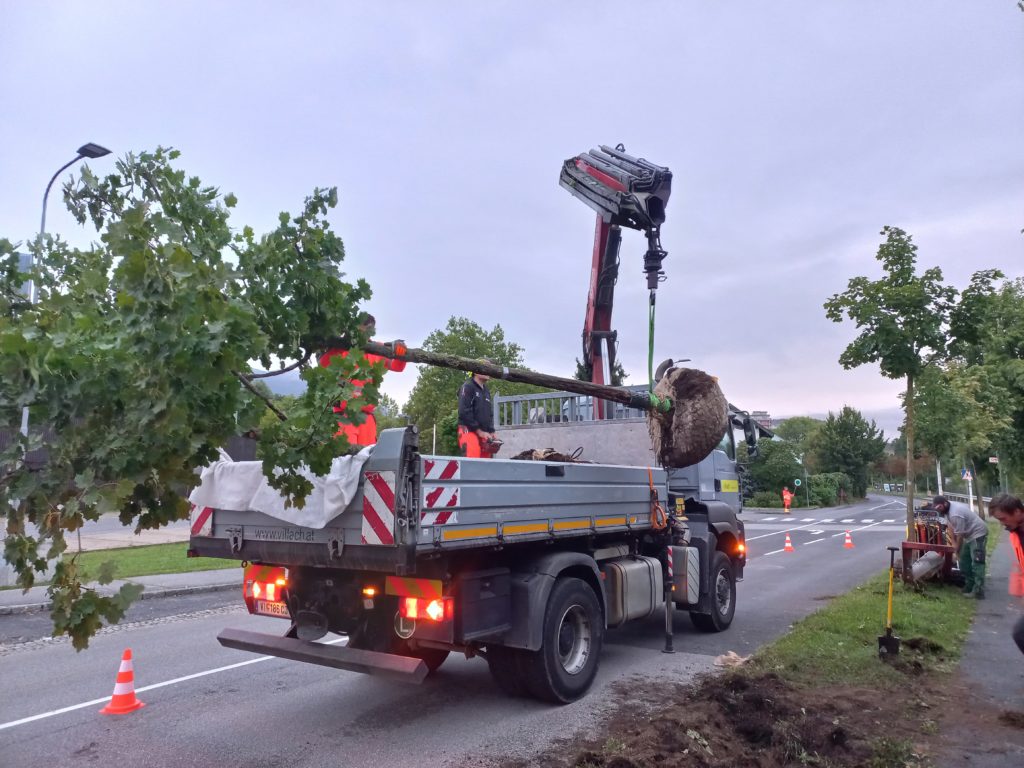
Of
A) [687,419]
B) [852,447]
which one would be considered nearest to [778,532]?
[687,419]

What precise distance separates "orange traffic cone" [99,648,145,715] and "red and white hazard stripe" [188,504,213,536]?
3.53ft

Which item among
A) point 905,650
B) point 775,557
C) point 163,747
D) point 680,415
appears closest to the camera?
point 163,747

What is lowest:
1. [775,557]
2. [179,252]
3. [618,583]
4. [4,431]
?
[775,557]

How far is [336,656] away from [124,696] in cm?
193

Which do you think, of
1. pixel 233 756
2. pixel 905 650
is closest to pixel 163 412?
pixel 233 756

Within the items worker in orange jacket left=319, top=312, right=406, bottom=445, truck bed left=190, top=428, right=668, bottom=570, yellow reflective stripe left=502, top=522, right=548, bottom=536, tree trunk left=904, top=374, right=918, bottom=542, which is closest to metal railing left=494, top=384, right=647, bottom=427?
truck bed left=190, top=428, right=668, bottom=570

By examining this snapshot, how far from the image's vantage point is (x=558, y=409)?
907cm

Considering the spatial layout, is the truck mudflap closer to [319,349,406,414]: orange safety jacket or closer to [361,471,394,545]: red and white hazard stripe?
[361,471,394,545]: red and white hazard stripe

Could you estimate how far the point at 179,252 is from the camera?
292 centimetres

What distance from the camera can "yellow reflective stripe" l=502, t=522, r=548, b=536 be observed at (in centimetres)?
527

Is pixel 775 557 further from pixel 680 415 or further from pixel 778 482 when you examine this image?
pixel 778 482

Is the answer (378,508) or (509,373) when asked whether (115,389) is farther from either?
(509,373)

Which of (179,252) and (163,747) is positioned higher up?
(179,252)

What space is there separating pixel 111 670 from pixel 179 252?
5.66 m
